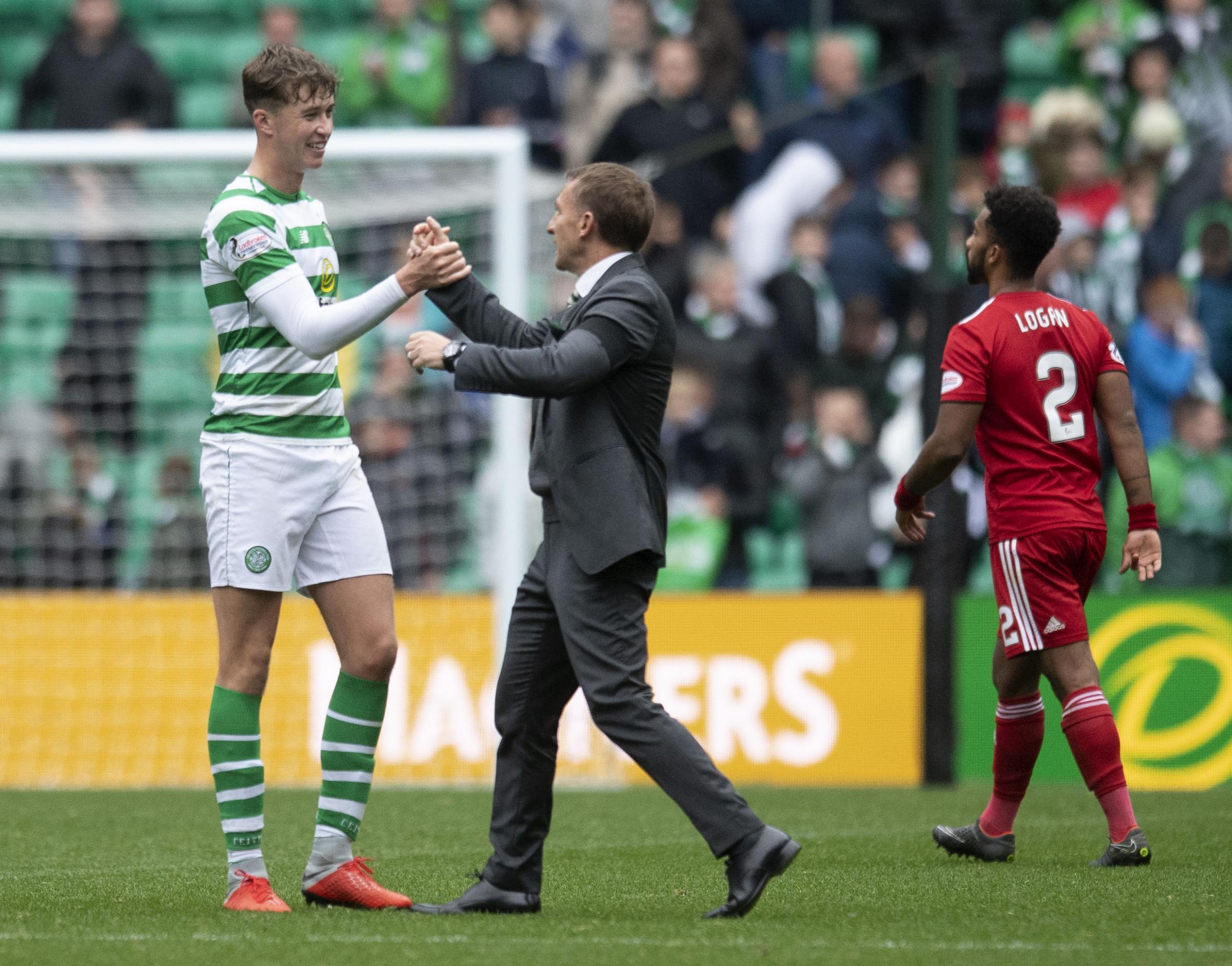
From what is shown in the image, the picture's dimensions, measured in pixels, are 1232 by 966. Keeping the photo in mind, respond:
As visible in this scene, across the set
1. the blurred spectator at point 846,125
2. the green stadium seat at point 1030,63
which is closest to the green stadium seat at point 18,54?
the blurred spectator at point 846,125

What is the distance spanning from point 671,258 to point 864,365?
1.51m

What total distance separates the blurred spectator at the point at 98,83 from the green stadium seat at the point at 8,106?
91cm

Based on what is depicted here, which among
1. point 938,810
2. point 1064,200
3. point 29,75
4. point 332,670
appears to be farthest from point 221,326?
point 29,75

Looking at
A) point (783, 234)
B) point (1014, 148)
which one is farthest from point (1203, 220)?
point (783, 234)

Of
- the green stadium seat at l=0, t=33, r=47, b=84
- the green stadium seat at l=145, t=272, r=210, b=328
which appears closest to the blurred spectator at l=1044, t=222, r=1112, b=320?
the green stadium seat at l=145, t=272, r=210, b=328

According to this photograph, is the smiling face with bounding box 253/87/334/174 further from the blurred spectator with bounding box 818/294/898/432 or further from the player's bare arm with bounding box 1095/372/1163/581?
the blurred spectator with bounding box 818/294/898/432

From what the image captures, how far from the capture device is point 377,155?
350 inches

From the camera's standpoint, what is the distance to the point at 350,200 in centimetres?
1008

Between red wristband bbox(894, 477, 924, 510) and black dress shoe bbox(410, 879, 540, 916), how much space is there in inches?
70.4

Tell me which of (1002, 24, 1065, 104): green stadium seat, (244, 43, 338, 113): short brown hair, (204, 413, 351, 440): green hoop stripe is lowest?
(204, 413, 351, 440): green hoop stripe

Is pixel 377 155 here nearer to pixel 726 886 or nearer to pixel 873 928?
pixel 726 886

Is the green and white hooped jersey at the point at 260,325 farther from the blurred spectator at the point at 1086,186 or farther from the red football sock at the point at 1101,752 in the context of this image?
the blurred spectator at the point at 1086,186

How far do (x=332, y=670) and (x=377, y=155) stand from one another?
2.65 metres

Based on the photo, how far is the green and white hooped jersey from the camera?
464cm
